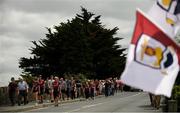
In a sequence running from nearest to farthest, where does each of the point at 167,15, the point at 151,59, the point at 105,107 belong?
the point at 151,59, the point at 167,15, the point at 105,107

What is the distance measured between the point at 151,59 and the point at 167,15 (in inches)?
35.1

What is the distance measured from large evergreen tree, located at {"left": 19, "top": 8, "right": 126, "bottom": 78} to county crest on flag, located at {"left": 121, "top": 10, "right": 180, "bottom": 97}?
56.4 meters

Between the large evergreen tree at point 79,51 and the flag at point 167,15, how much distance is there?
56.3m

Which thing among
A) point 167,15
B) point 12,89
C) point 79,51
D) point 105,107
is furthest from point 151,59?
point 79,51

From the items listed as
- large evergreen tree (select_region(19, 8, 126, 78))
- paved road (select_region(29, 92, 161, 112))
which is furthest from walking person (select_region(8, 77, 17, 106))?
large evergreen tree (select_region(19, 8, 126, 78))

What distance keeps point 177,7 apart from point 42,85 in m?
25.1

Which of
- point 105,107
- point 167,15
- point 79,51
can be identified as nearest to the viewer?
point 167,15

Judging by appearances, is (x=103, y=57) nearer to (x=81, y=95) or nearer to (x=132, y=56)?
(x=81, y=95)

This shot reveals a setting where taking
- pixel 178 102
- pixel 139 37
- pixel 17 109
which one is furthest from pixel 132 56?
pixel 17 109

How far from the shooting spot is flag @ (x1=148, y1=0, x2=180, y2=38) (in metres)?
11.1

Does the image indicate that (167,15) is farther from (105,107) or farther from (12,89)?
(12,89)

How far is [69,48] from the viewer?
72.8 meters

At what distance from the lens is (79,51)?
71562 mm

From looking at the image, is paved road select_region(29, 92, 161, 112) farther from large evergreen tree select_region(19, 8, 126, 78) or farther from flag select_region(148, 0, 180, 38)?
large evergreen tree select_region(19, 8, 126, 78)
